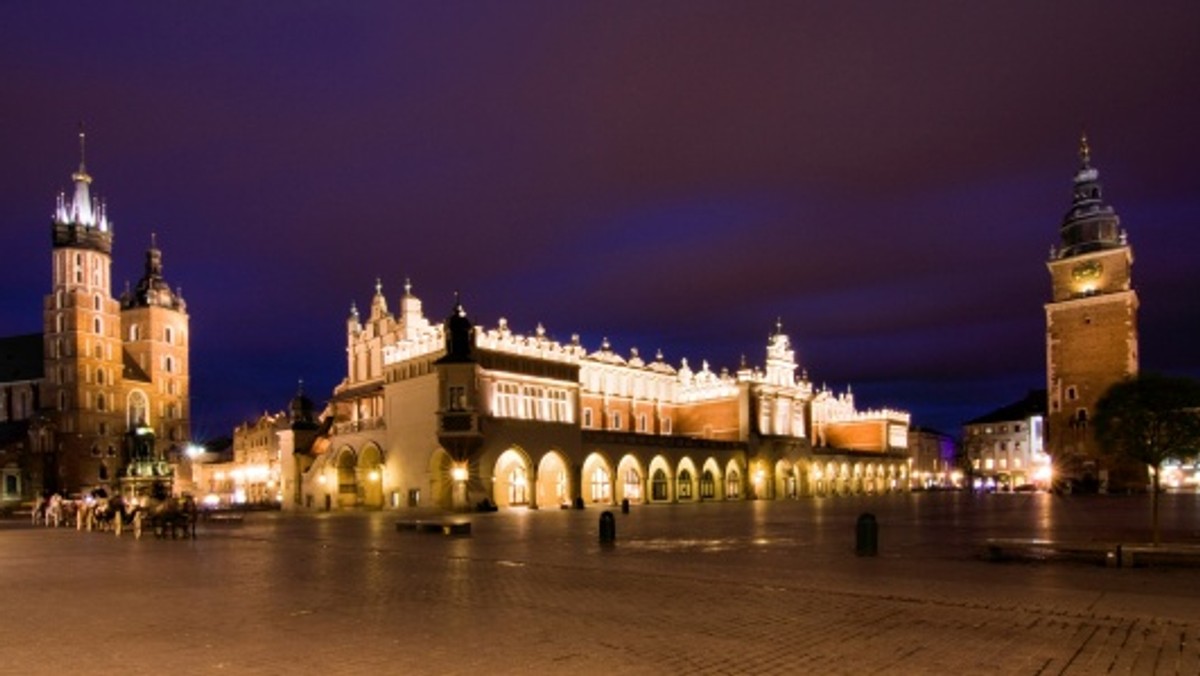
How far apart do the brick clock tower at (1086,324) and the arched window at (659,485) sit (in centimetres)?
3723

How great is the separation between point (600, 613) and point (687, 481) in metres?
61.7

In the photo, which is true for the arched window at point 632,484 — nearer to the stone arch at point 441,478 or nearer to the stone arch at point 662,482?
the stone arch at point 662,482

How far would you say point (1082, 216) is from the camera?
88875 millimetres

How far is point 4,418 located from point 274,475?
1611 inches

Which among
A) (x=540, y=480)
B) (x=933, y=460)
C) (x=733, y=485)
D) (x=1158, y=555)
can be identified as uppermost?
(x=1158, y=555)

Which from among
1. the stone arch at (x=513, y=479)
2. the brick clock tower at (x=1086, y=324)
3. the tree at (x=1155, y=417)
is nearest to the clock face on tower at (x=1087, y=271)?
the brick clock tower at (x=1086, y=324)

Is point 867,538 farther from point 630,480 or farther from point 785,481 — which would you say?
point 785,481

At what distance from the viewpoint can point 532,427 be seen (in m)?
58.6

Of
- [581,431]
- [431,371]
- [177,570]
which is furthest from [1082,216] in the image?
[177,570]

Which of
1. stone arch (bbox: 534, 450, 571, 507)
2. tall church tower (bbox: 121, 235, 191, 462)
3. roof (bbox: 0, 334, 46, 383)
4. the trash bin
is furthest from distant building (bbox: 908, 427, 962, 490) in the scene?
the trash bin

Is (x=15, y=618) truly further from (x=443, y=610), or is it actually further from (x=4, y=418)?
(x=4, y=418)

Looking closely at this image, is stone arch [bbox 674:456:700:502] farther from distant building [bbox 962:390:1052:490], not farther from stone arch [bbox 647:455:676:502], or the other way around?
distant building [bbox 962:390:1052:490]

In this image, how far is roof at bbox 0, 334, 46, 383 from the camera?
361 ft

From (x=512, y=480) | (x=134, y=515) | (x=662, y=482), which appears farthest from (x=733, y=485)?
(x=134, y=515)
